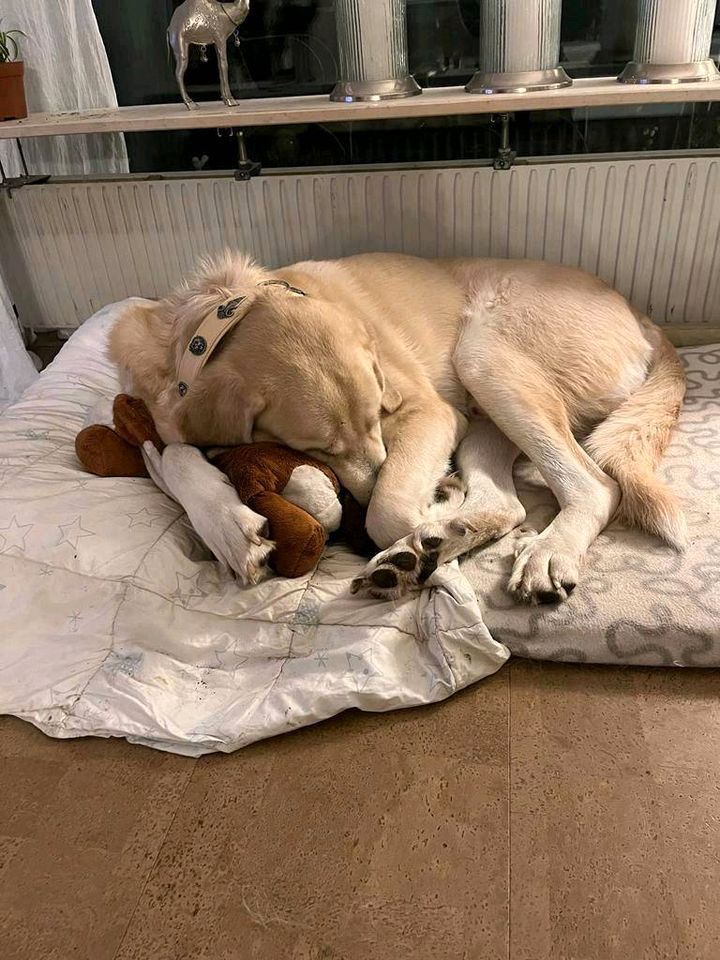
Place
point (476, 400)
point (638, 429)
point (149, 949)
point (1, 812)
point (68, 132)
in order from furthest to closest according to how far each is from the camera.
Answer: point (68, 132)
point (476, 400)
point (638, 429)
point (1, 812)
point (149, 949)

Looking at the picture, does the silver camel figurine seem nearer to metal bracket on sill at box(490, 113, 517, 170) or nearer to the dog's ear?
metal bracket on sill at box(490, 113, 517, 170)

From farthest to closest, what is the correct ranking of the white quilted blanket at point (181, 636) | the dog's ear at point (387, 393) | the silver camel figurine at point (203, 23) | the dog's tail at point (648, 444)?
the silver camel figurine at point (203, 23)
the dog's ear at point (387, 393)
the dog's tail at point (648, 444)
the white quilted blanket at point (181, 636)

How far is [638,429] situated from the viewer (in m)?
1.92

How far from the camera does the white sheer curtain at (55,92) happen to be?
2.65m

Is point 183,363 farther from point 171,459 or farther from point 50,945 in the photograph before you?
point 50,945

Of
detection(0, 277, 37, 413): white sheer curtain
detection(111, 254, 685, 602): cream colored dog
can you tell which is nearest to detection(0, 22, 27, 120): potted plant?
detection(0, 277, 37, 413): white sheer curtain

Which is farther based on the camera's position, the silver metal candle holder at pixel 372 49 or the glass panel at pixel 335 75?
the glass panel at pixel 335 75

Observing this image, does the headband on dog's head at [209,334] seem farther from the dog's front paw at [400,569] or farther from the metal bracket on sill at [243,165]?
the metal bracket on sill at [243,165]

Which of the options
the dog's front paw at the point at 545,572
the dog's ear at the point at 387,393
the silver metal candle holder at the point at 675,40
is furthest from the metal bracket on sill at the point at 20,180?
the dog's front paw at the point at 545,572

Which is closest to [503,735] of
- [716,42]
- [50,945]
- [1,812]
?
[50,945]

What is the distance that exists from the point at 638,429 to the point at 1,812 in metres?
1.68

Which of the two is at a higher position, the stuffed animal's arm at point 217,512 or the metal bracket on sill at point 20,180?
the metal bracket on sill at point 20,180

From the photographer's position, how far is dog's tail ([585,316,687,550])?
1710mm

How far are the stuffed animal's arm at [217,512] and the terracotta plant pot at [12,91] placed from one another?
1596 millimetres
